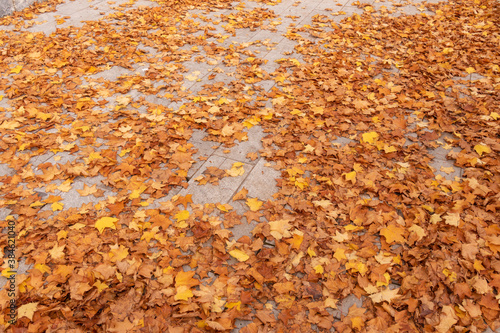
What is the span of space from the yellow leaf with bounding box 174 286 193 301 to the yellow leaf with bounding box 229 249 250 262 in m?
0.47

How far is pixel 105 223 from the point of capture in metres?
3.15

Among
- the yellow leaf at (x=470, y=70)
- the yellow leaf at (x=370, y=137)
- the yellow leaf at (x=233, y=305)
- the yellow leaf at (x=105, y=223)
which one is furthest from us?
the yellow leaf at (x=470, y=70)

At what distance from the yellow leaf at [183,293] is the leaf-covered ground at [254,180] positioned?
13mm

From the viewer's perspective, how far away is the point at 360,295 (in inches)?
103

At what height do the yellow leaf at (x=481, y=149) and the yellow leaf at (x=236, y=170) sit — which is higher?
the yellow leaf at (x=236, y=170)

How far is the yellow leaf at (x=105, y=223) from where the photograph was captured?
311 cm

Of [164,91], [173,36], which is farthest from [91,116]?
[173,36]

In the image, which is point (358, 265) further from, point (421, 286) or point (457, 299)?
point (457, 299)

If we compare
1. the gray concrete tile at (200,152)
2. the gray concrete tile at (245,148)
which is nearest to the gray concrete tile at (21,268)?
the gray concrete tile at (200,152)

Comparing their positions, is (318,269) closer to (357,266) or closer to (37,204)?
(357,266)

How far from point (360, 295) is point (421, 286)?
0.48 meters

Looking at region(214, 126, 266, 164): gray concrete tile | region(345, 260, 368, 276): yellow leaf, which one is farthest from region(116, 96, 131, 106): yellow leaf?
region(345, 260, 368, 276): yellow leaf

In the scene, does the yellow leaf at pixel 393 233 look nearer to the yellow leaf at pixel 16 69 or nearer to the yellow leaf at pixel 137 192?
the yellow leaf at pixel 137 192

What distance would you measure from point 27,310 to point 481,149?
4667mm
